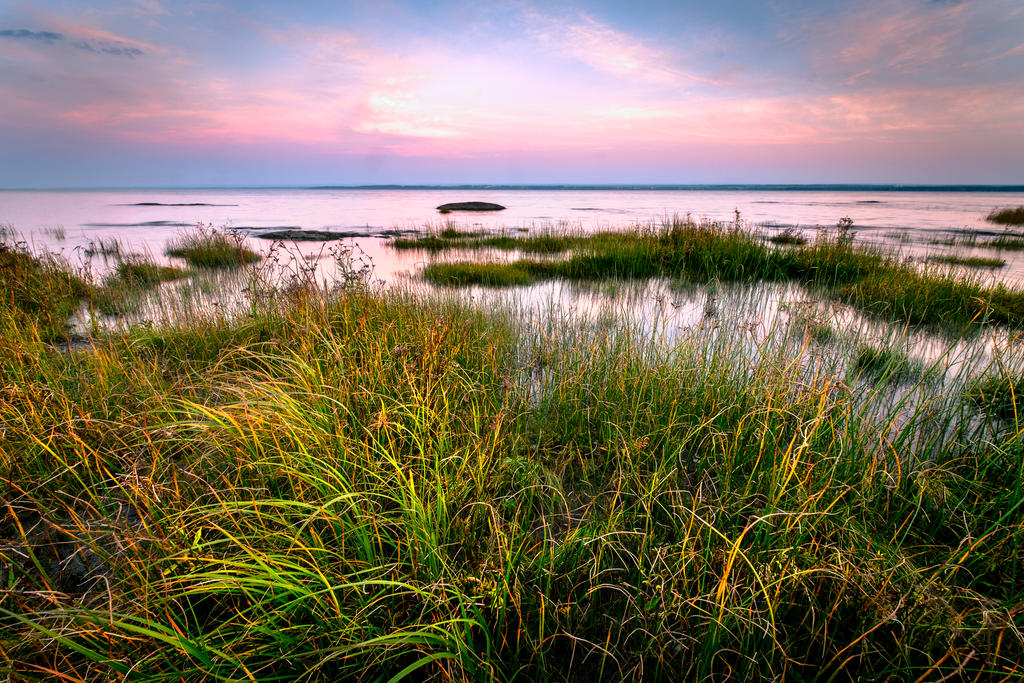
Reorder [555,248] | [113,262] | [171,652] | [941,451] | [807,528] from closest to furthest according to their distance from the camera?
1. [171,652]
2. [807,528]
3. [941,451]
4. [113,262]
5. [555,248]

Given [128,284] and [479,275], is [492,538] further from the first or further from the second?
[128,284]

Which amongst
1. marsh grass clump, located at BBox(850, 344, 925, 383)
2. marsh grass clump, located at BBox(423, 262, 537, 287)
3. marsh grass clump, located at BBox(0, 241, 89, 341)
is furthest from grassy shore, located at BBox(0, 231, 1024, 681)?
marsh grass clump, located at BBox(423, 262, 537, 287)

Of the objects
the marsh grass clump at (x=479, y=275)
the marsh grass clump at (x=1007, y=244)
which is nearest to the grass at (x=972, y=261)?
the marsh grass clump at (x=1007, y=244)

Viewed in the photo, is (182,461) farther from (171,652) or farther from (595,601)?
(595,601)

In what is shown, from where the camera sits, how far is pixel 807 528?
1810mm

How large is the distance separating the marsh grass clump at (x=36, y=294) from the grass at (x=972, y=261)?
675 inches

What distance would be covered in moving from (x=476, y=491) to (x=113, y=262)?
14338 millimetres

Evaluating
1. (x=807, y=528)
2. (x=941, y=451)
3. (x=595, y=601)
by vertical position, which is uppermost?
(x=807, y=528)

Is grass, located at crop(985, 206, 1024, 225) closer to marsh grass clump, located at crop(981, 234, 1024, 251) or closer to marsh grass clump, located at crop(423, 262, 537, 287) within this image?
marsh grass clump, located at crop(981, 234, 1024, 251)

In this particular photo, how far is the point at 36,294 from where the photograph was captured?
239 inches

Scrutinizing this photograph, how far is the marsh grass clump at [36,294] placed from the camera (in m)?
4.73

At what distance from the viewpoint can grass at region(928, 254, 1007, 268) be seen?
11.1 m

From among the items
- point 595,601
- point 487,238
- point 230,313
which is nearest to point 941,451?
point 595,601

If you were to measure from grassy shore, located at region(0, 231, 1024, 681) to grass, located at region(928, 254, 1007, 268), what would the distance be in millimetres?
10913
